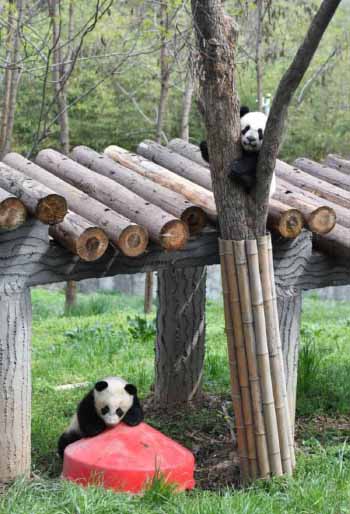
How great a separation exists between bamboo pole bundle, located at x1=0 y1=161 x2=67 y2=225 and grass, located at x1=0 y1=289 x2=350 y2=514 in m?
1.29

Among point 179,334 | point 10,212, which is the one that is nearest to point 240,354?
point 10,212

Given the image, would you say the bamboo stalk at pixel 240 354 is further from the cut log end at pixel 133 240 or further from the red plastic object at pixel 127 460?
the cut log end at pixel 133 240

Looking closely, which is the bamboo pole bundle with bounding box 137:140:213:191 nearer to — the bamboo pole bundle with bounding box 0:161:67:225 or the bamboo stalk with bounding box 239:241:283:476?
the bamboo stalk with bounding box 239:241:283:476

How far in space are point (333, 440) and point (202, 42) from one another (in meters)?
2.80

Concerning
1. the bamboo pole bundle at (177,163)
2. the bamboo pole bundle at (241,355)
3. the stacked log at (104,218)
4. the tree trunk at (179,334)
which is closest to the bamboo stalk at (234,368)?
the bamboo pole bundle at (241,355)

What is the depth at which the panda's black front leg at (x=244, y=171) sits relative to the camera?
423cm

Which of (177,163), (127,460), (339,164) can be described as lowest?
(127,460)

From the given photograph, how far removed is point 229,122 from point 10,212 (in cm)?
123

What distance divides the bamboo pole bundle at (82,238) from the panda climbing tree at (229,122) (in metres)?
0.69

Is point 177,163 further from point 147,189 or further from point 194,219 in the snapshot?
point 194,219

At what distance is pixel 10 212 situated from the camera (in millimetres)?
3904

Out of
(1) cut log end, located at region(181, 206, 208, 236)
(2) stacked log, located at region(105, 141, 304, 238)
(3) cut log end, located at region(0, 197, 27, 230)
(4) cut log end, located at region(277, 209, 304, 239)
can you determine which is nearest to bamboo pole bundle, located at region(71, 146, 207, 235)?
(1) cut log end, located at region(181, 206, 208, 236)

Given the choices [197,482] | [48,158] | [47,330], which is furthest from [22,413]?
[47,330]

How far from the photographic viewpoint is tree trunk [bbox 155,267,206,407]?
6285mm
